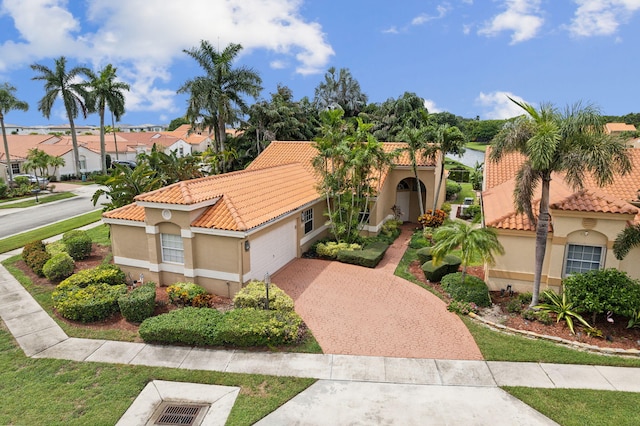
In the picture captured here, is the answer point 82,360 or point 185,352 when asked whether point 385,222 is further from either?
point 82,360

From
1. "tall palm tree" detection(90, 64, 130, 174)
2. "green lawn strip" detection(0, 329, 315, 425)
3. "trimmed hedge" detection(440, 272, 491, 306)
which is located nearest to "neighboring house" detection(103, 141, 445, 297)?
"green lawn strip" detection(0, 329, 315, 425)

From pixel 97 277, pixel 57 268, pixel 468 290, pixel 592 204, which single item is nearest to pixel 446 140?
pixel 592 204

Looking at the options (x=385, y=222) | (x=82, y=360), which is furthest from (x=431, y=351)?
(x=385, y=222)

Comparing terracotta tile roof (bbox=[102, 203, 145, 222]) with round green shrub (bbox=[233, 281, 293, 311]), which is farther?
terracotta tile roof (bbox=[102, 203, 145, 222])

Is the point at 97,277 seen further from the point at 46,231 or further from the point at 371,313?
the point at 46,231

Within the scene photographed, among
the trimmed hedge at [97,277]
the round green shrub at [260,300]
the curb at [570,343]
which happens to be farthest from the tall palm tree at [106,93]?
the curb at [570,343]

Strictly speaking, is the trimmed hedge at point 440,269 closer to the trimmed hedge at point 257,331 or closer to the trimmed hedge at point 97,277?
the trimmed hedge at point 257,331

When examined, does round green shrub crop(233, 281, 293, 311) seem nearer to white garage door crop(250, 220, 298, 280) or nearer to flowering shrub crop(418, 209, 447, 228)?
white garage door crop(250, 220, 298, 280)
